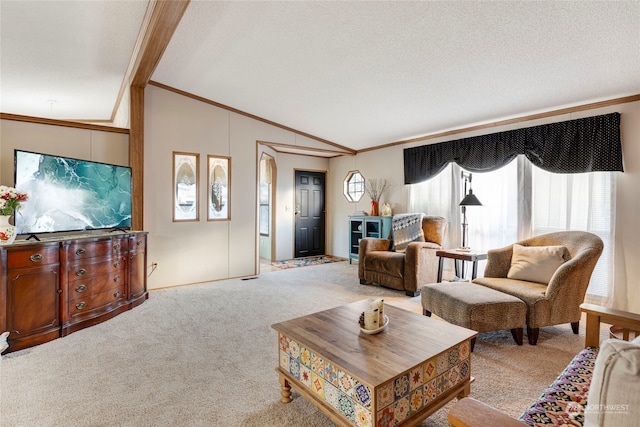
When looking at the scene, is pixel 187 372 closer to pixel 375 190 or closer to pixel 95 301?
pixel 95 301

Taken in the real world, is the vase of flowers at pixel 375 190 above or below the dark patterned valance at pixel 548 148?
below

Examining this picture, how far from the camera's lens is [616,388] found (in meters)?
0.69

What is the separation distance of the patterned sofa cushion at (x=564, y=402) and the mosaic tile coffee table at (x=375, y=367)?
0.44 metres

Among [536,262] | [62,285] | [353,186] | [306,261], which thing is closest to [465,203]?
[536,262]

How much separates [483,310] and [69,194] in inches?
154

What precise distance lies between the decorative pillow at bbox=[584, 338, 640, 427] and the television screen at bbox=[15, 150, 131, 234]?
381cm

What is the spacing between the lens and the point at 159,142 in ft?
14.3

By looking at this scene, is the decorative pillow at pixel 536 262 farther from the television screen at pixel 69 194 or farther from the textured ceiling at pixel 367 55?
the television screen at pixel 69 194

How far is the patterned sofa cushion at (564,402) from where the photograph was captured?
1124mm

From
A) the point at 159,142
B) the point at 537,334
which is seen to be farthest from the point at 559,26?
the point at 159,142

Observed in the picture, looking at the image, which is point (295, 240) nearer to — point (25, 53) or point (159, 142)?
point (159, 142)

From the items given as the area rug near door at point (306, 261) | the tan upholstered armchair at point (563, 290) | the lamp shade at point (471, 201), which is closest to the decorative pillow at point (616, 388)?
the tan upholstered armchair at point (563, 290)

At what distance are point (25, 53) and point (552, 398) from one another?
503 centimetres

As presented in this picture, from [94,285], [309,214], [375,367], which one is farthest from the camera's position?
[309,214]
